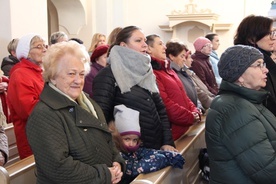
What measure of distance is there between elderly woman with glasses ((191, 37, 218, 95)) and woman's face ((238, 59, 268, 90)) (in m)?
2.49

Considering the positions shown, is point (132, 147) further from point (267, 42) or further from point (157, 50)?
point (267, 42)

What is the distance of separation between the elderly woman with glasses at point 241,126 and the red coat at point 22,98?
57.7 inches

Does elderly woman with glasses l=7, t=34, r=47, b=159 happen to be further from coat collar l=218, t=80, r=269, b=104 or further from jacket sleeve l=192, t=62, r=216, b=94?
jacket sleeve l=192, t=62, r=216, b=94

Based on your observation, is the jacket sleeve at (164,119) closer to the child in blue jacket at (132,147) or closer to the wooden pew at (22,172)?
the child in blue jacket at (132,147)

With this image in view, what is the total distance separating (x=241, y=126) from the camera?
181 centimetres

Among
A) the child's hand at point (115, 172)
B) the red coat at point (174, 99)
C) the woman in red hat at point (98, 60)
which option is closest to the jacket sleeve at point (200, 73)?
the woman in red hat at point (98, 60)

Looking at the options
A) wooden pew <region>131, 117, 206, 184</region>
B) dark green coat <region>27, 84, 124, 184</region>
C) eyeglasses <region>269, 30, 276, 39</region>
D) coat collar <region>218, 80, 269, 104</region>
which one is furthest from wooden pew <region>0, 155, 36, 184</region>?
eyeglasses <region>269, 30, 276, 39</region>

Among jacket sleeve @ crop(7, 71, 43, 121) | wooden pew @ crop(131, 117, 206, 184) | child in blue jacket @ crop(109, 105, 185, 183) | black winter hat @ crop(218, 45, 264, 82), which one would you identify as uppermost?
black winter hat @ crop(218, 45, 264, 82)

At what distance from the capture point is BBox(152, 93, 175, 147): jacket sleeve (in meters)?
2.75

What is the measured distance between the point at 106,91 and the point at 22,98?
0.69 meters

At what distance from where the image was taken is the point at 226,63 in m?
2.00

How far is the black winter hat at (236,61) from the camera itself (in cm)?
195

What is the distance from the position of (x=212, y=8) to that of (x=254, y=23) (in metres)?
7.11

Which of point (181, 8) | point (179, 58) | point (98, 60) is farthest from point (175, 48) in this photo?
point (181, 8)
